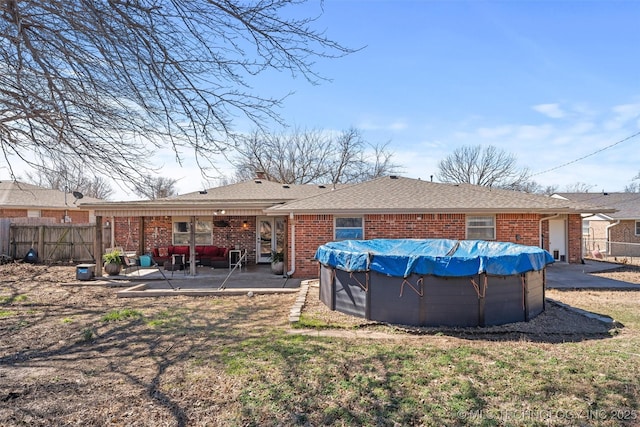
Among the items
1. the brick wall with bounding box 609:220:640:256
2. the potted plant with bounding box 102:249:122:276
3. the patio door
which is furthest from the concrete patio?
the brick wall with bounding box 609:220:640:256

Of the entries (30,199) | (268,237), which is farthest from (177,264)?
(30,199)

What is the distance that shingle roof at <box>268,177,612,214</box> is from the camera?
11508 millimetres

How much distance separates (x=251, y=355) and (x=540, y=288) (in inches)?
214

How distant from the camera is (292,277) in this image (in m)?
11.5

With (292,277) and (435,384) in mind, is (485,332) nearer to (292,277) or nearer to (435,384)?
(435,384)

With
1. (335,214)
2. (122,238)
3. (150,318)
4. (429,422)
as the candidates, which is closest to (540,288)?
(429,422)

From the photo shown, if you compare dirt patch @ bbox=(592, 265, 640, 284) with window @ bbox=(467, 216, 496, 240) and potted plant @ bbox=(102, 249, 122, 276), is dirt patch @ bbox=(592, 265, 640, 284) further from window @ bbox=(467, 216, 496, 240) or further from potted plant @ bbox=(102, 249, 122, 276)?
potted plant @ bbox=(102, 249, 122, 276)

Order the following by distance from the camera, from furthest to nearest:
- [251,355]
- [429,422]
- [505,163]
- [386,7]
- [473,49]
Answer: [505,163], [473,49], [386,7], [251,355], [429,422]

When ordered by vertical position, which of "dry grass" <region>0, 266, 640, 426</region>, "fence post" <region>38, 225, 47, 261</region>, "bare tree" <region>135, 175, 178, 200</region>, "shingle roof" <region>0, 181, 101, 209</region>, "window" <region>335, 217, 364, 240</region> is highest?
"shingle roof" <region>0, 181, 101, 209</region>

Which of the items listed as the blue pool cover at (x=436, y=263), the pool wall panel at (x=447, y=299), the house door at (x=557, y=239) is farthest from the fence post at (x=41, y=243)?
the house door at (x=557, y=239)

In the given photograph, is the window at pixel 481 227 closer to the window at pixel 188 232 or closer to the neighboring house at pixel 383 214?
the neighboring house at pixel 383 214

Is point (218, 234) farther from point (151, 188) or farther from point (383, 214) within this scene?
point (151, 188)

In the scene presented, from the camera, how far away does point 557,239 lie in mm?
14344

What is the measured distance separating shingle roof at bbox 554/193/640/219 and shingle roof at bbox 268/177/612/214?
1183 centimetres
